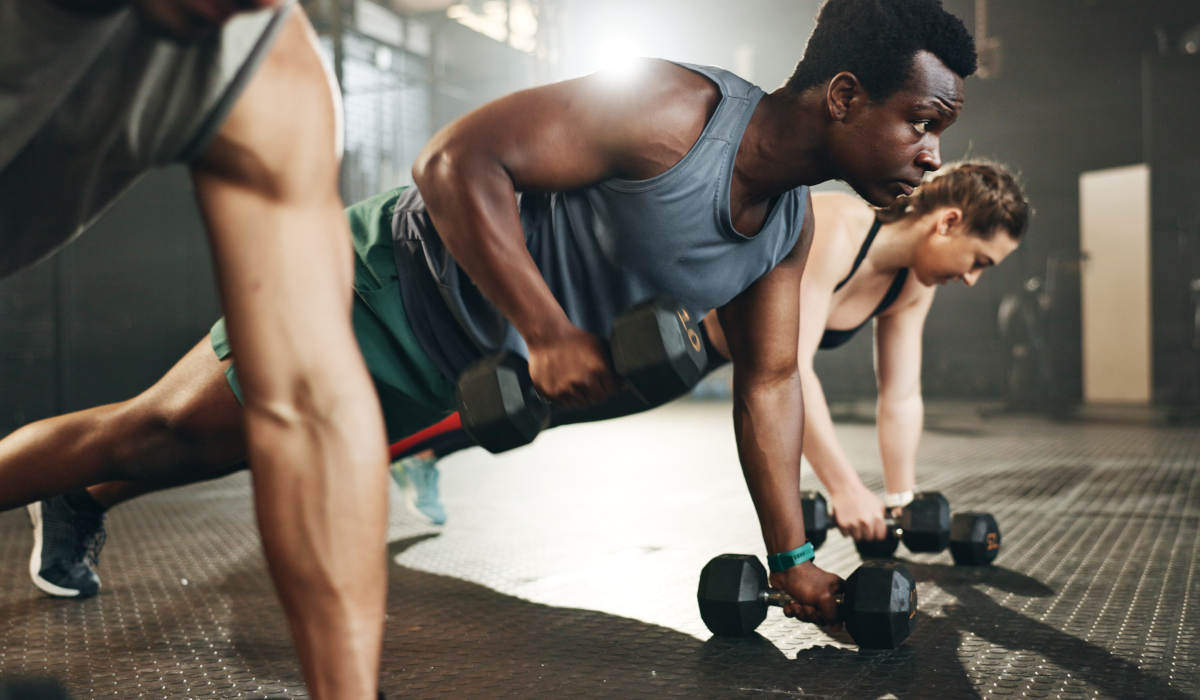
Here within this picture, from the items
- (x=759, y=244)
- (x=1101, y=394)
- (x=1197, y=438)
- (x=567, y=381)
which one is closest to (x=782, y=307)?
(x=759, y=244)

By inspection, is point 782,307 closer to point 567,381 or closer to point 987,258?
point 567,381

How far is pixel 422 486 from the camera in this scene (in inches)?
84.9

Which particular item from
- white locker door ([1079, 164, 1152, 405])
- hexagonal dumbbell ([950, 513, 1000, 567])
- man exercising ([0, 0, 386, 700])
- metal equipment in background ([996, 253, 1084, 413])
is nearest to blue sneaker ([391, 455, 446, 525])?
hexagonal dumbbell ([950, 513, 1000, 567])

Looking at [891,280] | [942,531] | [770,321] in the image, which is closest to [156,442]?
[770,321]

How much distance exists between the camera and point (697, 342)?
884 millimetres

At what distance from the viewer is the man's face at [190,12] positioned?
531mm

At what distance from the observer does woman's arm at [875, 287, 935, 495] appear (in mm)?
1941

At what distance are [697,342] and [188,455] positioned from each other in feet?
2.42

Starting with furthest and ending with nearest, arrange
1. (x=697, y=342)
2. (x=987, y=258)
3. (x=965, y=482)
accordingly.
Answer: (x=965, y=482) → (x=987, y=258) → (x=697, y=342)

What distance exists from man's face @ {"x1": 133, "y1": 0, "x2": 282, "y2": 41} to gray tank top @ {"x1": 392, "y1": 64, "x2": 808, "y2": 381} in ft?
2.03

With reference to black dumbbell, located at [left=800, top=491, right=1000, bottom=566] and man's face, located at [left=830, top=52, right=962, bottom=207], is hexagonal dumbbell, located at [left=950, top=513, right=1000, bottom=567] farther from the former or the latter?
man's face, located at [left=830, top=52, right=962, bottom=207]

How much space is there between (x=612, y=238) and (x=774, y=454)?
1.30ft

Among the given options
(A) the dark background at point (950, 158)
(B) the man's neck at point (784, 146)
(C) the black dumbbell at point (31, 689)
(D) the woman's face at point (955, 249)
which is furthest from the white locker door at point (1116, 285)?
(C) the black dumbbell at point (31, 689)

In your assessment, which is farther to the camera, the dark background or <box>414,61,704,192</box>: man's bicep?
the dark background
